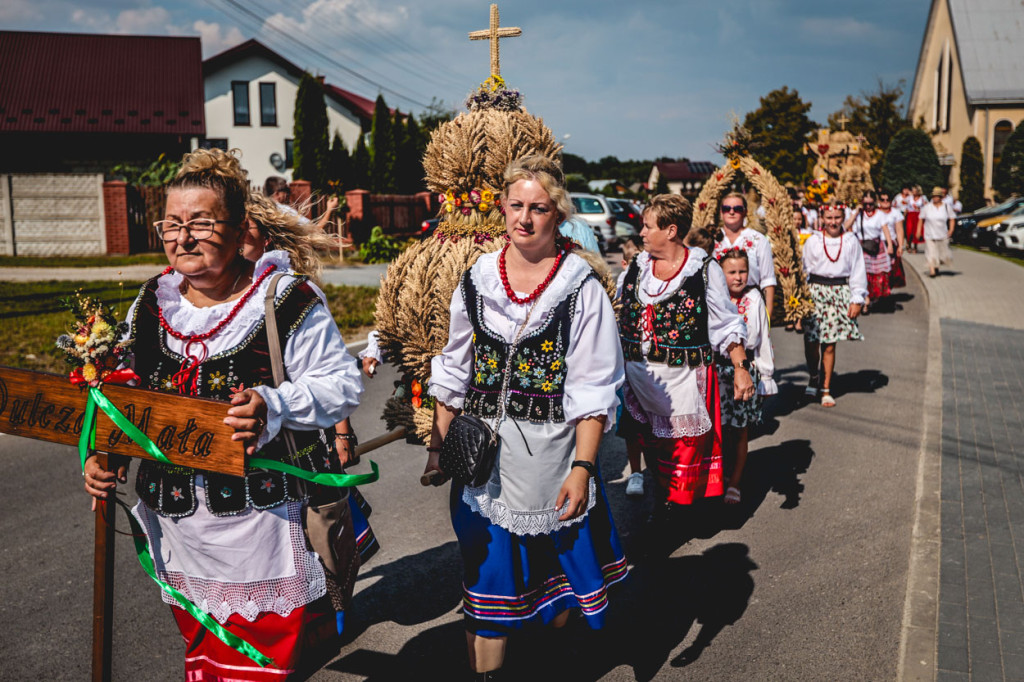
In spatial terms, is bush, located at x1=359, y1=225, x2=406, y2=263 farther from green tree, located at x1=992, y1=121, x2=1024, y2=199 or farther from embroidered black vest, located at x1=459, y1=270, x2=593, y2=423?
green tree, located at x1=992, y1=121, x2=1024, y2=199

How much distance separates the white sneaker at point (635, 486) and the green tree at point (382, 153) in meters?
29.4

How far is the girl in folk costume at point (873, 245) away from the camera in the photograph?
14.1 meters

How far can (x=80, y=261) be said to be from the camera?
829 inches

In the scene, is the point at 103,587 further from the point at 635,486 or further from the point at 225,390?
the point at 635,486

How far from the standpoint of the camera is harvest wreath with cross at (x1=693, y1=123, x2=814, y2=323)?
7.95 meters

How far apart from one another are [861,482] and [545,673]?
11.5ft

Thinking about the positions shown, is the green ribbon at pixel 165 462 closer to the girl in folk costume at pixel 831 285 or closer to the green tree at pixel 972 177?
the girl in folk costume at pixel 831 285

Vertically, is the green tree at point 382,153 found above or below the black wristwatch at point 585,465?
above

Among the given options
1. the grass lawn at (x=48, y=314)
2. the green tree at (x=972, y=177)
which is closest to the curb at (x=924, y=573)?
the grass lawn at (x=48, y=314)

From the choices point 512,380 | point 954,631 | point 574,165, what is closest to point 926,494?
point 954,631

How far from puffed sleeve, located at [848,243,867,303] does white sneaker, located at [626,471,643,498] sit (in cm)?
349

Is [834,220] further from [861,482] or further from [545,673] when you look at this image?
[545,673]

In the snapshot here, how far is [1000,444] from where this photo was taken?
715 cm

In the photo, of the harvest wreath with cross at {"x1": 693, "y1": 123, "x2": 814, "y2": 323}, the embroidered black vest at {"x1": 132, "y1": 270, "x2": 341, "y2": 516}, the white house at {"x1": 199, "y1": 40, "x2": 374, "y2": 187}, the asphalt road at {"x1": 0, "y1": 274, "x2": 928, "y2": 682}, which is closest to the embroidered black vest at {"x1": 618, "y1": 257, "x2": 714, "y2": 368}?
the asphalt road at {"x1": 0, "y1": 274, "x2": 928, "y2": 682}
